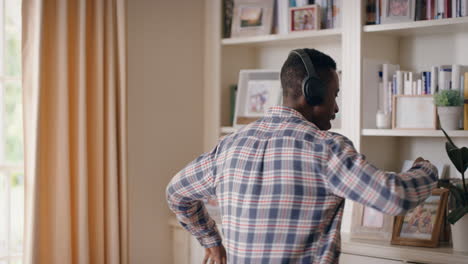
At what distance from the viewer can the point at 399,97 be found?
8.59ft

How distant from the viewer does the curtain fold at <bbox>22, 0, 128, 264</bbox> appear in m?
2.39

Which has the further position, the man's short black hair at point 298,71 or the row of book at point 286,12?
the row of book at point 286,12

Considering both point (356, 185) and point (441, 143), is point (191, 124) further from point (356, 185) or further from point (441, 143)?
point (356, 185)

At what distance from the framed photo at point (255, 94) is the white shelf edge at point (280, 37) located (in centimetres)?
16

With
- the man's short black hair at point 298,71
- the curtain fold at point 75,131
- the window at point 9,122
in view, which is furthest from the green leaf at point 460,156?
the window at point 9,122

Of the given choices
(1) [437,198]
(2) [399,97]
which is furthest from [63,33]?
(1) [437,198]

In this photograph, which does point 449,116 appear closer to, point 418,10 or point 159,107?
point 418,10

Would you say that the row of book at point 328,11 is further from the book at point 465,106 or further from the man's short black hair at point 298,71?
the man's short black hair at point 298,71

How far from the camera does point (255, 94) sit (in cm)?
312

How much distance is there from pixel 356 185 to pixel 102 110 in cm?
154

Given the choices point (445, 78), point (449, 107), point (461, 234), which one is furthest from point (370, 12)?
point (461, 234)

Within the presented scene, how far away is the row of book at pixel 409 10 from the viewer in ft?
8.23

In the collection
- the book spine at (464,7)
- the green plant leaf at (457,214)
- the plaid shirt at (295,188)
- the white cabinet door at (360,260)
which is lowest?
the white cabinet door at (360,260)

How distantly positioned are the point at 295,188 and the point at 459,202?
1053 mm
